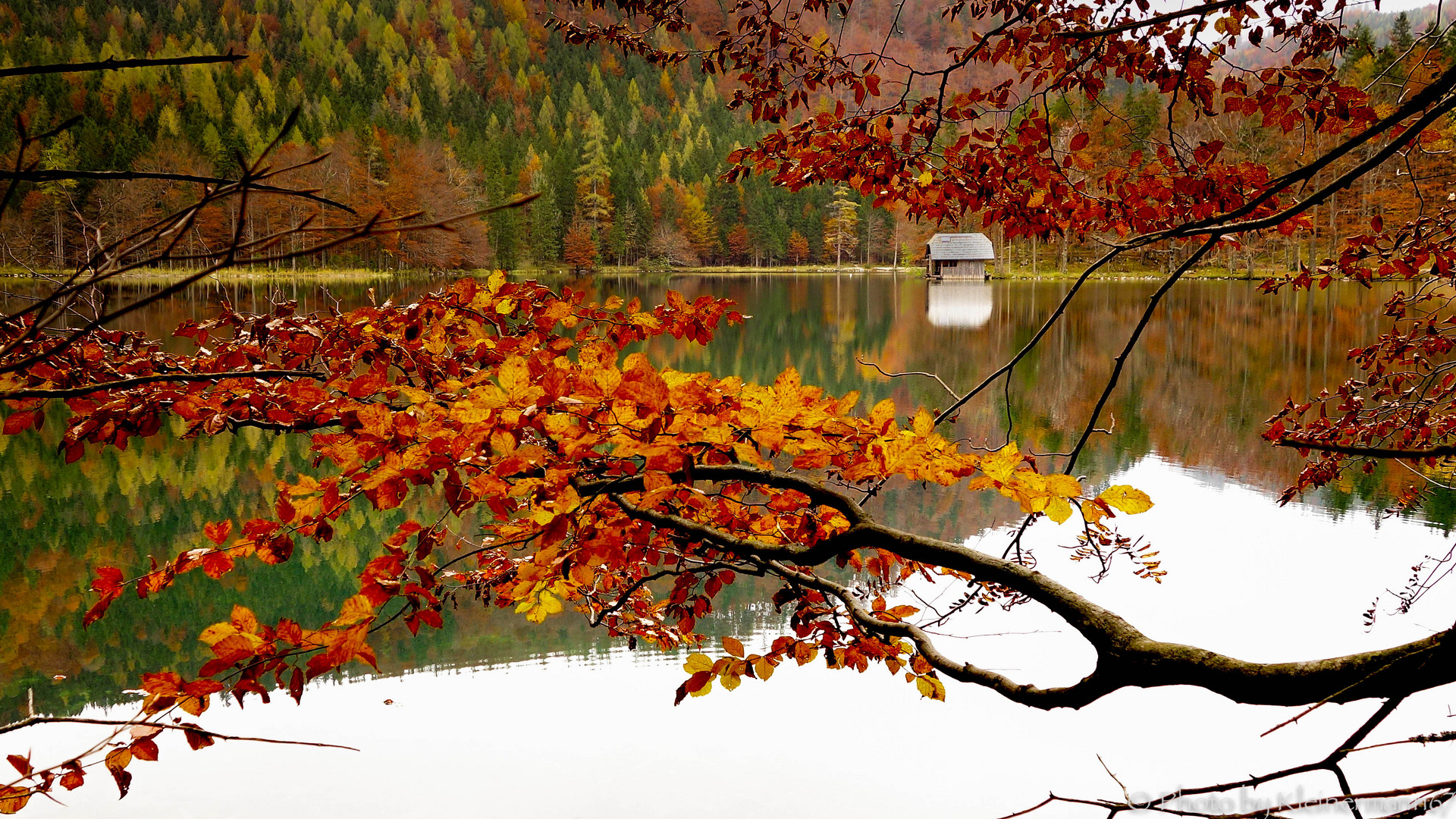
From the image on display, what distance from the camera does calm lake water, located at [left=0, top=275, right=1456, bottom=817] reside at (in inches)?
155

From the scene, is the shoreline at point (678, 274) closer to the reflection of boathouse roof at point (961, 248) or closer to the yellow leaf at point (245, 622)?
the reflection of boathouse roof at point (961, 248)

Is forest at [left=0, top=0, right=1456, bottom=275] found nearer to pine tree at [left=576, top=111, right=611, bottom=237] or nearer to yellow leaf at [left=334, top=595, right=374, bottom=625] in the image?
pine tree at [left=576, top=111, right=611, bottom=237]

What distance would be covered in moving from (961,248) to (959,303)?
21394 millimetres

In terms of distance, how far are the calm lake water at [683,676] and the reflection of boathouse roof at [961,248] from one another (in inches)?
1757

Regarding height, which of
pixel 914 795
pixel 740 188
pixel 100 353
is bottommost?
pixel 914 795

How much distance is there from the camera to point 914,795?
12.8 feet

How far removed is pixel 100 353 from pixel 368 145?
50728 millimetres

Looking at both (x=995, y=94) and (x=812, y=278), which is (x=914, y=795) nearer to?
(x=995, y=94)

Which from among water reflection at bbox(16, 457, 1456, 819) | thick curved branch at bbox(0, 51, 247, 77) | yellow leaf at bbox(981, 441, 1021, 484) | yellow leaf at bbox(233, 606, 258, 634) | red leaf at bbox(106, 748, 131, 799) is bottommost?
water reflection at bbox(16, 457, 1456, 819)

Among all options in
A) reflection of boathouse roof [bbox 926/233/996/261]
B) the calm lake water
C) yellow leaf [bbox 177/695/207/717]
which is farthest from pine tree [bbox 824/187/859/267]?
yellow leaf [bbox 177/695/207/717]

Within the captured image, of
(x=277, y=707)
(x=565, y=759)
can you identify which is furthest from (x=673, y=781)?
(x=277, y=707)

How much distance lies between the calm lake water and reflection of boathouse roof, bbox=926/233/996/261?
44636 millimetres

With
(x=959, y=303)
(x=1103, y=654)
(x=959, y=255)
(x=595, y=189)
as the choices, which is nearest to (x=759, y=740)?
(x=1103, y=654)

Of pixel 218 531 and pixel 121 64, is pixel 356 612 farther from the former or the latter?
Answer: pixel 121 64
